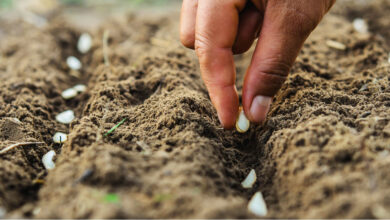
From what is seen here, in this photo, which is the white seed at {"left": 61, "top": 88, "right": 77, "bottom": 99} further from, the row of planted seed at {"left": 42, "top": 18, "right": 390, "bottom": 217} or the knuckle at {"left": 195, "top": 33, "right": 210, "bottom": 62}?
the knuckle at {"left": 195, "top": 33, "right": 210, "bottom": 62}

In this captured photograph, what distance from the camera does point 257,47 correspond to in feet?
4.25

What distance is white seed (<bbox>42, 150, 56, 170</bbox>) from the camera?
126 centimetres

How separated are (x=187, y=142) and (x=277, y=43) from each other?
0.51 metres

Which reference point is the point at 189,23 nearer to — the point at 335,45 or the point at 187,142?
the point at 187,142

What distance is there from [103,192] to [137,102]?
69 centimetres

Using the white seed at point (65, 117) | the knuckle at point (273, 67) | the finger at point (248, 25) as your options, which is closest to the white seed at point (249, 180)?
the knuckle at point (273, 67)

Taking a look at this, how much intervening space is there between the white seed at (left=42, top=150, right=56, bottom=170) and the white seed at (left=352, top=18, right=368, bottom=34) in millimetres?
2070

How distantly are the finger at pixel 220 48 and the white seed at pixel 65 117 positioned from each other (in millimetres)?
750

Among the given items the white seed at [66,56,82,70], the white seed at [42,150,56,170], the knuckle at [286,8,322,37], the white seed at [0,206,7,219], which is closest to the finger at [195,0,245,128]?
the knuckle at [286,8,322,37]

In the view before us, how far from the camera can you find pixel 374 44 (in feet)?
6.38

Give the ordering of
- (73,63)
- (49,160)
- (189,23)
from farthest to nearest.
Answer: (73,63), (189,23), (49,160)

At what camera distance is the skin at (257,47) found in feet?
4.11

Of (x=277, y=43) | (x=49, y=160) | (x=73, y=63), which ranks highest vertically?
(x=277, y=43)

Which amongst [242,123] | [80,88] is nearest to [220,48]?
[242,123]
